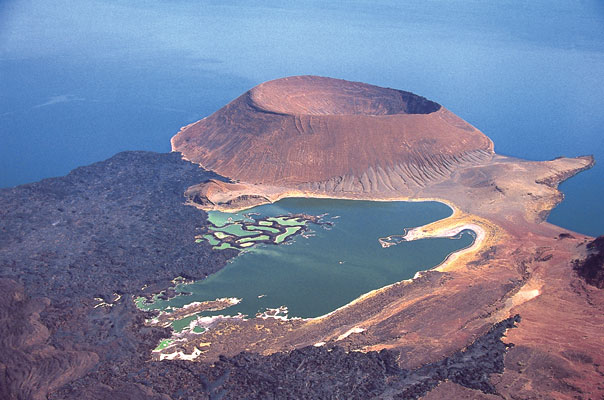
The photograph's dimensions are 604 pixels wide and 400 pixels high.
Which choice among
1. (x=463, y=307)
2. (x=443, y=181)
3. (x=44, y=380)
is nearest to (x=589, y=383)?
(x=463, y=307)

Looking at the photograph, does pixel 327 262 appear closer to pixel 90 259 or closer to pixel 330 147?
pixel 90 259

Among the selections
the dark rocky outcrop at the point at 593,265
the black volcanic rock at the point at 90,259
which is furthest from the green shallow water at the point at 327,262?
the dark rocky outcrop at the point at 593,265

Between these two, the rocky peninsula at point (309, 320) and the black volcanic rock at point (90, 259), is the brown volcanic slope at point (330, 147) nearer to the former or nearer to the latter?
the rocky peninsula at point (309, 320)

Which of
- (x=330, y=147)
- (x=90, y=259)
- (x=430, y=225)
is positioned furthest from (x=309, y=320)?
(x=330, y=147)

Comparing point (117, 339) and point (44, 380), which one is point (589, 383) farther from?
point (44, 380)

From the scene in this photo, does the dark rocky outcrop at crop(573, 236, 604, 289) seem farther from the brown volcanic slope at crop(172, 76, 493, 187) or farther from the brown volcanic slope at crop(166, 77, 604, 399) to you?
the brown volcanic slope at crop(172, 76, 493, 187)

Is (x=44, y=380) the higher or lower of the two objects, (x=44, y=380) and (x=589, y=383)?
the lower

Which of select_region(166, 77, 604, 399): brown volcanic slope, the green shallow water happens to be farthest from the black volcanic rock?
select_region(166, 77, 604, 399): brown volcanic slope
